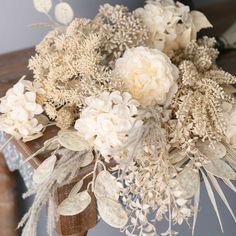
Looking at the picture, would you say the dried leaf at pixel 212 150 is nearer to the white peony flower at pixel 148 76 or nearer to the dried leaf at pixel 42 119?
the white peony flower at pixel 148 76

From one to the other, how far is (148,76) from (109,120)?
0.11 metres

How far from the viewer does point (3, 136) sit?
1.02 meters

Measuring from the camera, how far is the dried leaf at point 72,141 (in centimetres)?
85

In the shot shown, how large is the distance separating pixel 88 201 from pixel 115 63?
239 millimetres

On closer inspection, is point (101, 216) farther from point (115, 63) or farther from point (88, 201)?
point (115, 63)

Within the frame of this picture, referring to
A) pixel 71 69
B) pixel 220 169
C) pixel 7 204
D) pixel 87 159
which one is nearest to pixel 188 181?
pixel 220 169

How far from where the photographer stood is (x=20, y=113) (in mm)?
872

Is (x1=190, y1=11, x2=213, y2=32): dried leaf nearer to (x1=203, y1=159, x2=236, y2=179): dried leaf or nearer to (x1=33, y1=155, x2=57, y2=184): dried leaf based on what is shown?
(x1=203, y1=159, x2=236, y2=179): dried leaf

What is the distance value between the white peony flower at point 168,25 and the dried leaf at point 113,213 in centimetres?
32

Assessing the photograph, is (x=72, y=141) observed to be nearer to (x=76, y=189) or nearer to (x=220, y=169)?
(x=76, y=189)

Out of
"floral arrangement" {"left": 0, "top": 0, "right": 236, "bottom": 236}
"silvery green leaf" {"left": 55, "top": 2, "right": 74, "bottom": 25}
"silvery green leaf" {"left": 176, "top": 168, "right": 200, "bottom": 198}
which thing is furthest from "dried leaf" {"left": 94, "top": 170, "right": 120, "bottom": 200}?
"silvery green leaf" {"left": 55, "top": 2, "right": 74, "bottom": 25}

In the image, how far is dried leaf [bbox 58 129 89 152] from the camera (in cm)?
85

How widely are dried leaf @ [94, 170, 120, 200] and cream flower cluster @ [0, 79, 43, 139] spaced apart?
14 centimetres

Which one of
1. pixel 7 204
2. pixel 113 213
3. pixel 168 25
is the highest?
pixel 168 25
